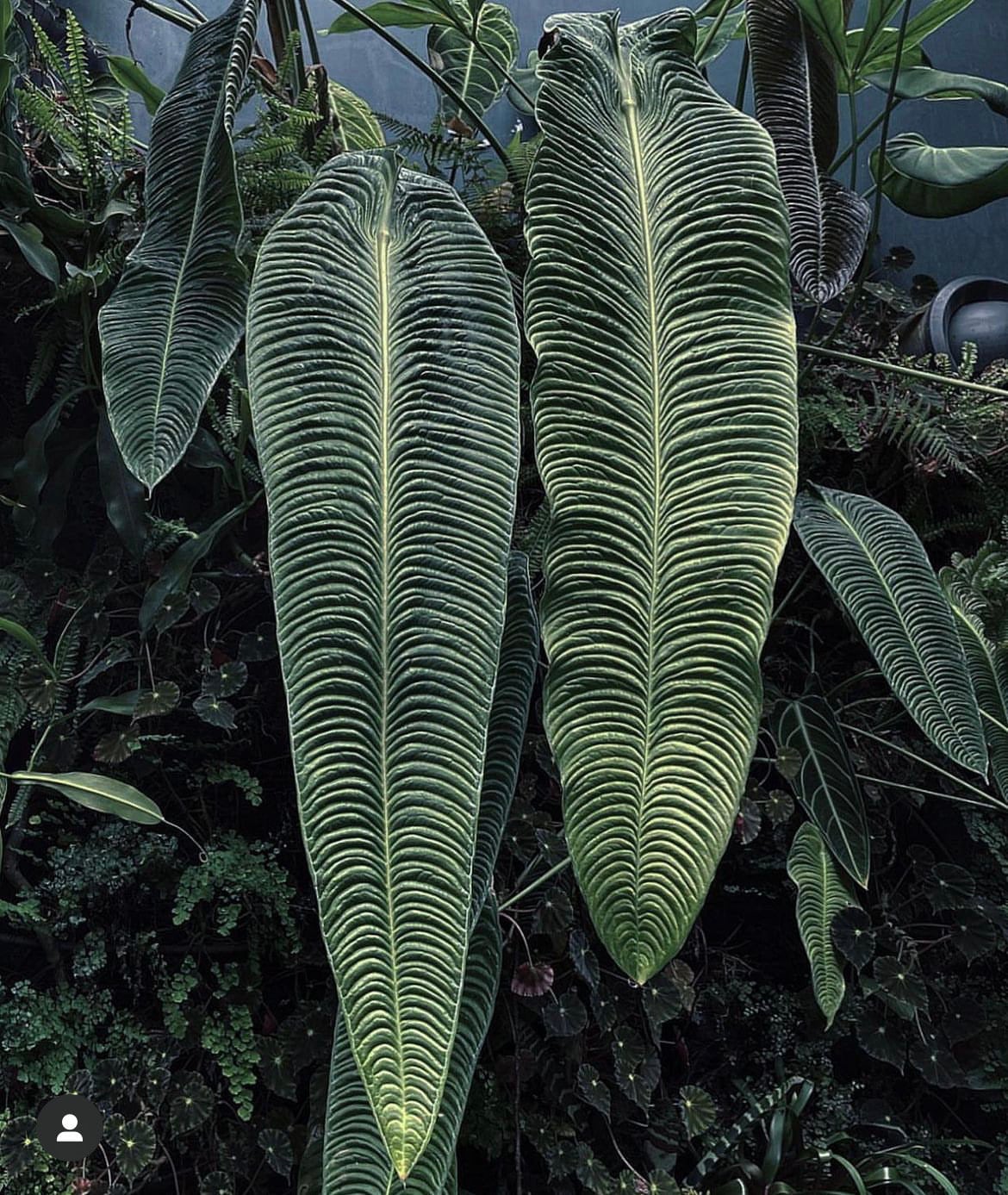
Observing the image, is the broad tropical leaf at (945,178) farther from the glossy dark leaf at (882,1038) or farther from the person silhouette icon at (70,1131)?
the person silhouette icon at (70,1131)

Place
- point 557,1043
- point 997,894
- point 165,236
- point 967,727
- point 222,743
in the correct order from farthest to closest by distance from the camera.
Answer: point 997,894 < point 222,743 < point 557,1043 < point 967,727 < point 165,236

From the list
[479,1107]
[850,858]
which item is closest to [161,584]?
[479,1107]

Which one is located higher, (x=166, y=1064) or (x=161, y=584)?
(x=161, y=584)

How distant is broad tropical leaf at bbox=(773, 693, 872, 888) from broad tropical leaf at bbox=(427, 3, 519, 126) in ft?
3.87

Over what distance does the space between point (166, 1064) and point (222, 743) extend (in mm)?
391

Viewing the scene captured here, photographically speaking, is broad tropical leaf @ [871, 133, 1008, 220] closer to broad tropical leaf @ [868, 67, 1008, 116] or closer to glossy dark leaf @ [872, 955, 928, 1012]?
broad tropical leaf @ [868, 67, 1008, 116]

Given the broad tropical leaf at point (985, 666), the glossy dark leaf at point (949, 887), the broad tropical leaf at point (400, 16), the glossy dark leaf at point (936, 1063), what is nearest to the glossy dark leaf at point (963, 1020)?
the glossy dark leaf at point (936, 1063)

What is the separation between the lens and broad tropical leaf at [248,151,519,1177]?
1.35 ft

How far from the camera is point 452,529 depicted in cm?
48

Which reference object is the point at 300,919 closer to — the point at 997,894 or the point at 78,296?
the point at 78,296

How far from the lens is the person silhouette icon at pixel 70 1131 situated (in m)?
1.02

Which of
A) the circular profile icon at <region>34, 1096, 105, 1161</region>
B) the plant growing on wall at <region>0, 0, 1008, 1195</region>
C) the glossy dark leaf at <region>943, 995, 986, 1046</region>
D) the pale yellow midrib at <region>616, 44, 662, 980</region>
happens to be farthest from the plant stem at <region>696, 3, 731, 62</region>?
the circular profile icon at <region>34, 1096, 105, 1161</region>

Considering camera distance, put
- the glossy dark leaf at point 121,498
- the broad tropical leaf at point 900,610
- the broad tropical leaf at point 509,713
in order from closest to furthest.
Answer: the broad tropical leaf at point 509,713 < the broad tropical leaf at point 900,610 < the glossy dark leaf at point 121,498

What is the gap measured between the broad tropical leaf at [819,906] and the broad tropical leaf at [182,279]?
878 millimetres
